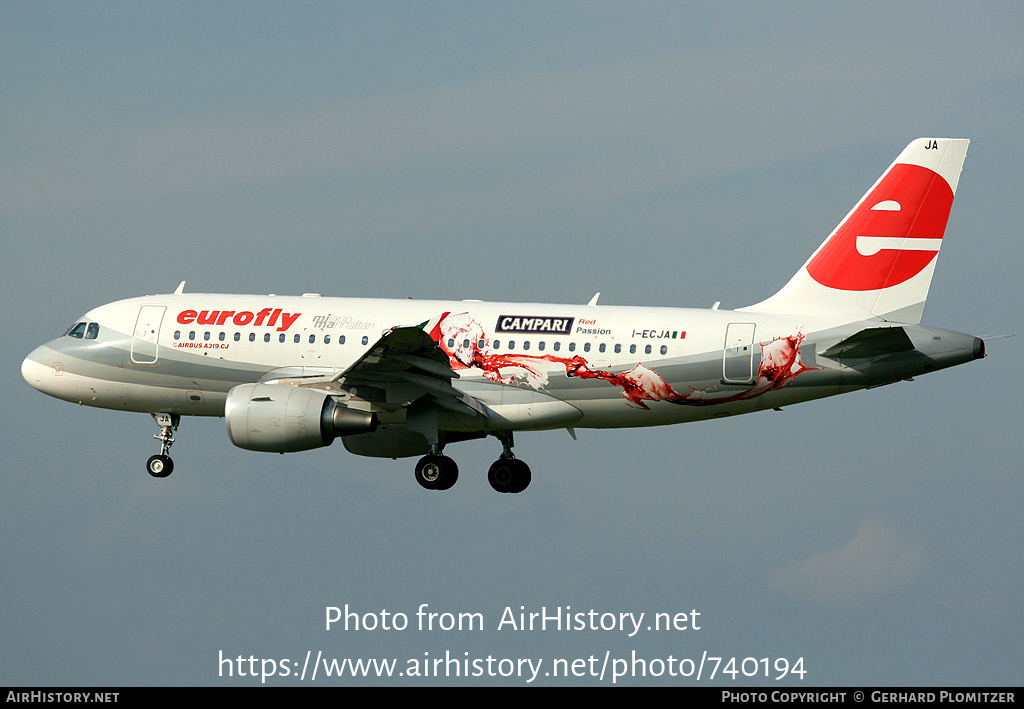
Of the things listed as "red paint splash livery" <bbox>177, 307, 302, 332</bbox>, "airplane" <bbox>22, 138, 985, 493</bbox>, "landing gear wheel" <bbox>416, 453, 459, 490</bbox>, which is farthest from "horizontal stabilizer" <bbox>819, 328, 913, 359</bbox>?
"red paint splash livery" <bbox>177, 307, 302, 332</bbox>

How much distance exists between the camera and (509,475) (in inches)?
1566

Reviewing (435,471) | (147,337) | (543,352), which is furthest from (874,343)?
(147,337)

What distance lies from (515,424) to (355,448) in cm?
570

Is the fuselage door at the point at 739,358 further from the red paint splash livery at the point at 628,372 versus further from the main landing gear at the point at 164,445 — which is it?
the main landing gear at the point at 164,445

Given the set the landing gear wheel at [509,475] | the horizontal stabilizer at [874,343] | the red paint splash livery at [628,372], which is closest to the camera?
the horizontal stabilizer at [874,343]

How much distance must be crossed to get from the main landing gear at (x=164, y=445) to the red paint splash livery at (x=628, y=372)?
351 inches

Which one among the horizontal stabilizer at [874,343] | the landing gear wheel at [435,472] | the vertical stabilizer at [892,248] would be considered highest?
the vertical stabilizer at [892,248]

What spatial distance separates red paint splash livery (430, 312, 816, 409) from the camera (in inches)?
1415

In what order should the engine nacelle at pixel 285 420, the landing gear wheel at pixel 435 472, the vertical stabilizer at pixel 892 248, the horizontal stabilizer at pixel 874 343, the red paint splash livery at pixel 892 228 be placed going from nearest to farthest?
the horizontal stabilizer at pixel 874 343 < the engine nacelle at pixel 285 420 < the vertical stabilizer at pixel 892 248 < the red paint splash livery at pixel 892 228 < the landing gear wheel at pixel 435 472

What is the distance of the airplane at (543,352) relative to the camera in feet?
116

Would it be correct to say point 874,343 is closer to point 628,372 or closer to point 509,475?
point 628,372

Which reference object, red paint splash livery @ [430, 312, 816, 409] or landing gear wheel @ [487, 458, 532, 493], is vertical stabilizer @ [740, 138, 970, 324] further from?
landing gear wheel @ [487, 458, 532, 493]

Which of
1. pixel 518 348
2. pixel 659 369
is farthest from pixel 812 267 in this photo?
pixel 518 348

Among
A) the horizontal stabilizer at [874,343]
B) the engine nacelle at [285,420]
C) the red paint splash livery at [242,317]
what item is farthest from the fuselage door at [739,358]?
the red paint splash livery at [242,317]
